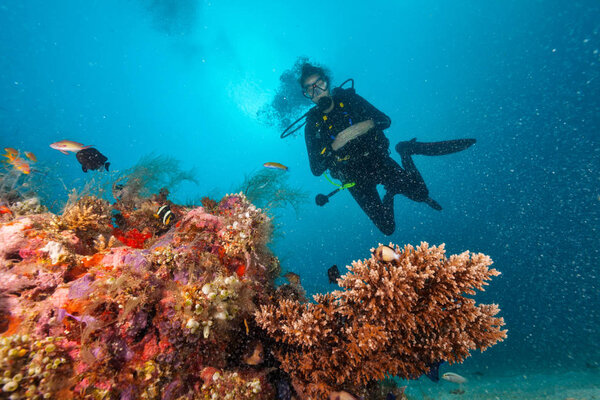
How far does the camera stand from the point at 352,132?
6.35 meters

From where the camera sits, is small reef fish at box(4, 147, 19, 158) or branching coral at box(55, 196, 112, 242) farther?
small reef fish at box(4, 147, 19, 158)

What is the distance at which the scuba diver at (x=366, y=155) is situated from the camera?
748cm

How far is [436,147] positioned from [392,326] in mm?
7320

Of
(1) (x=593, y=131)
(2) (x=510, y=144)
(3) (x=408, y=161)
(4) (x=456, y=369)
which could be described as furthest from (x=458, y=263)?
(2) (x=510, y=144)

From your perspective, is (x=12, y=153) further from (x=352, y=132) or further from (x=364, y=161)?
(x=364, y=161)

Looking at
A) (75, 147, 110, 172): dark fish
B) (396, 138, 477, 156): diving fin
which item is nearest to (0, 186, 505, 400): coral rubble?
(75, 147, 110, 172): dark fish

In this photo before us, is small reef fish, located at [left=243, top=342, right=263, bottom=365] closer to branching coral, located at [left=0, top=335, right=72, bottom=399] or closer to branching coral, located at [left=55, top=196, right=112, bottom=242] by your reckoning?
branching coral, located at [left=0, top=335, right=72, bottom=399]

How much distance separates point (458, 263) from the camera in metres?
2.64

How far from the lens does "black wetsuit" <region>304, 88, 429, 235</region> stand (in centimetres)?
750

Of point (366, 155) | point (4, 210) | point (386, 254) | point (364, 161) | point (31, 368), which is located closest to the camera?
point (31, 368)

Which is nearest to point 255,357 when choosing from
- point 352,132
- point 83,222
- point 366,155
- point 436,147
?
point 83,222

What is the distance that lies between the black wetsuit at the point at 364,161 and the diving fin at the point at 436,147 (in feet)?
1.19

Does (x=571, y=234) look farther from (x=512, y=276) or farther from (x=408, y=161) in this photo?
(x=408, y=161)

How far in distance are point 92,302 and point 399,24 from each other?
251 ft
